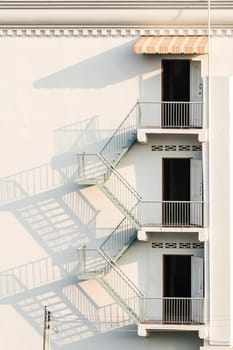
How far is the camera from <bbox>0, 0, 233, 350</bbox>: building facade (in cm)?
4272

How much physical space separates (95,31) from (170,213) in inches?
261

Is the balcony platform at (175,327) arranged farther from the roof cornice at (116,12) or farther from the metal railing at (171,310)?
the roof cornice at (116,12)

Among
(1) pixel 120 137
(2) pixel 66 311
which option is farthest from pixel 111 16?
(2) pixel 66 311

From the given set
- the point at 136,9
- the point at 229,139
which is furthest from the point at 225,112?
the point at 136,9

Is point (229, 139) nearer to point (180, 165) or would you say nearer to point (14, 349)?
point (180, 165)

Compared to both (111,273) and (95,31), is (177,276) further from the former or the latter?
(95,31)

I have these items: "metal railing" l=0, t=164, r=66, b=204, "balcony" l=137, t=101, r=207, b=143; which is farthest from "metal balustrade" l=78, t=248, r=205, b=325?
"balcony" l=137, t=101, r=207, b=143

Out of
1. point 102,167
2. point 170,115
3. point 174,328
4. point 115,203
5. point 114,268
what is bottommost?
point 174,328

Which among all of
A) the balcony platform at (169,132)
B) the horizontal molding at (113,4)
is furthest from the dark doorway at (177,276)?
the horizontal molding at (113,4)

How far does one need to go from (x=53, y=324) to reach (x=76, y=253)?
8.22 feet

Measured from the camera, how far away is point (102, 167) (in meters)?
43.1

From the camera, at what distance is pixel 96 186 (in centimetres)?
4309

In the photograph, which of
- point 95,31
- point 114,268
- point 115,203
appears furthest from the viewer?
point 95,31

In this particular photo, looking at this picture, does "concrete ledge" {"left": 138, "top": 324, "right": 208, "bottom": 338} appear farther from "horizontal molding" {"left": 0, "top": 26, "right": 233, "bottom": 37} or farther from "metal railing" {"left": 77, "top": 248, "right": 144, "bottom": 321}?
"horizontal molding" {"left": 0, "top": 26, "right": 233, "bottom": 37}
